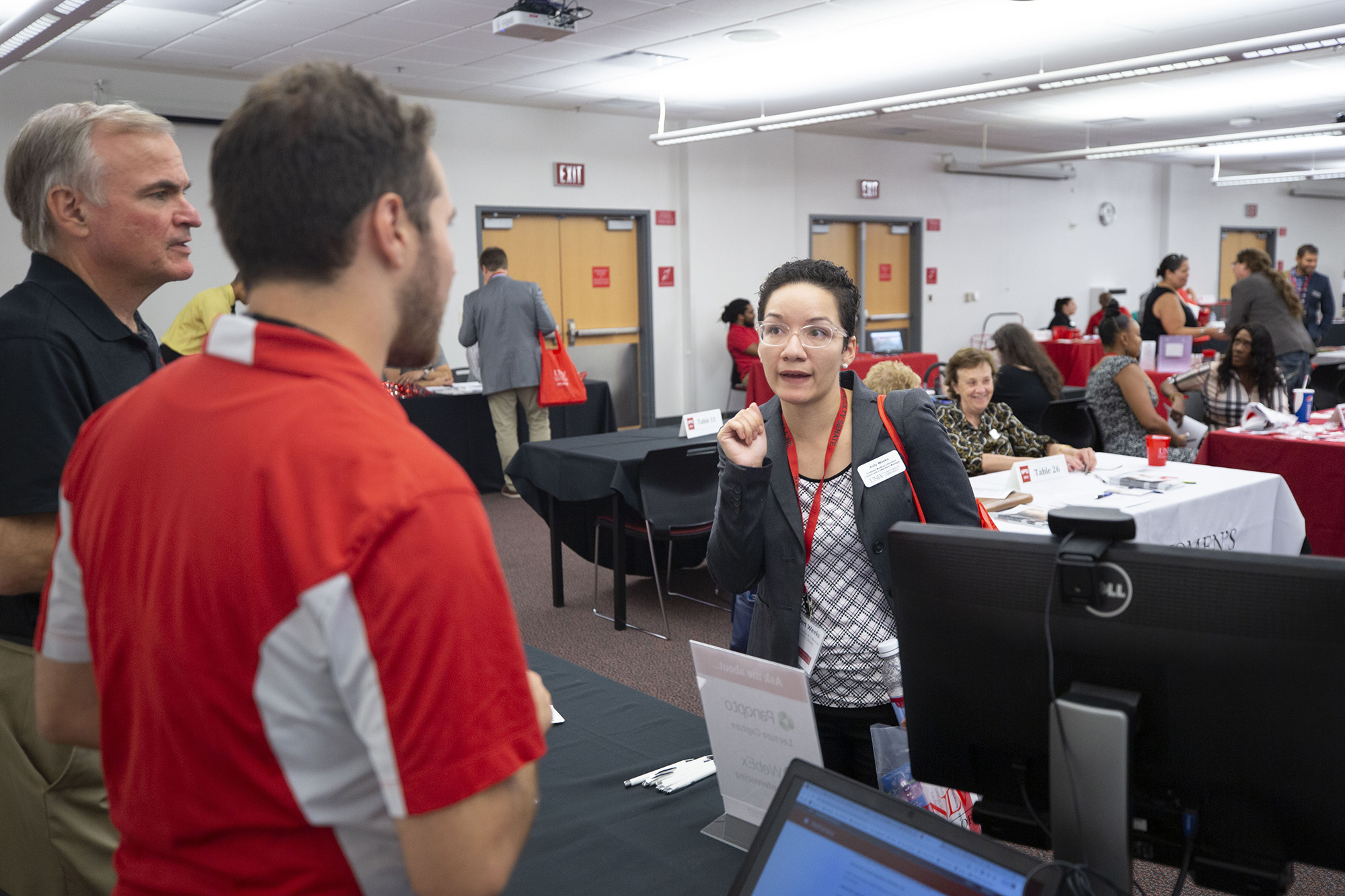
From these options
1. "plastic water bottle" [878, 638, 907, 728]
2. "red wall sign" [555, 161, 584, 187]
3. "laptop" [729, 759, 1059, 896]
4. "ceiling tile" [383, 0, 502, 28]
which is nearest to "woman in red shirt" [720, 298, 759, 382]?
"red wall sign" [555, 161, 584, 187]

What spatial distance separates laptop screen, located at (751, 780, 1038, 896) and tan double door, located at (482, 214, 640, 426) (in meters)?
7.95

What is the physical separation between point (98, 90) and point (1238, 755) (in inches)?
297

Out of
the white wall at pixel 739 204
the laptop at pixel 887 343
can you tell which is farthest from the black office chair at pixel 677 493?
the laptop at pixel 887 343

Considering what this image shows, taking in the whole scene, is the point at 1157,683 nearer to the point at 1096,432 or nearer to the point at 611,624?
the point at 611,624

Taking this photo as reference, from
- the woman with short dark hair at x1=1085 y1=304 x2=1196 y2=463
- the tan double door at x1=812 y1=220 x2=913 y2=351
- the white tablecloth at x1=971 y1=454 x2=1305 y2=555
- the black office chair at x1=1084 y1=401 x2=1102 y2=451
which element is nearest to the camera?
the white tablecloth at x1=971 y1=454 x2=1305 y2=555

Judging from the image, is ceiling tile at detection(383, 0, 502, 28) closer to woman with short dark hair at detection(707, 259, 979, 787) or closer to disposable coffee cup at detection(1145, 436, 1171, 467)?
disposable coffee cup at detection(1145, 436, 1171, 467)

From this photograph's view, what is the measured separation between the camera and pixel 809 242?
34.4ft

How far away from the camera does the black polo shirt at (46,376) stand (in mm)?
1226

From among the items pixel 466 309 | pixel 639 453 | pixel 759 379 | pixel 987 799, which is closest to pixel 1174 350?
pixel 759 379

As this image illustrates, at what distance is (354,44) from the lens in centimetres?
620

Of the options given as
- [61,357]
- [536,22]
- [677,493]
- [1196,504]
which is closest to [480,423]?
[536,22]

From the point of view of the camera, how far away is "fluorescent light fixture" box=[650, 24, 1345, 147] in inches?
205

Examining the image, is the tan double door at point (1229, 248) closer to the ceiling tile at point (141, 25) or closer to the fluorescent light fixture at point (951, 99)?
the fluorescent light fixture at point (951, 99)

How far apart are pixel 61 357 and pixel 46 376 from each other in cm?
4
